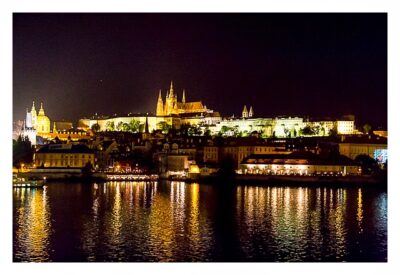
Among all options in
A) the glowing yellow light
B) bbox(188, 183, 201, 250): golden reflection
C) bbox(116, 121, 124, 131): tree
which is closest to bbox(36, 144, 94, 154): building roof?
the glowing yellow light

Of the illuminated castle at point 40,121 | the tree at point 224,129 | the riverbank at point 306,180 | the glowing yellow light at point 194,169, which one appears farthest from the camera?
the tree at point 224,129

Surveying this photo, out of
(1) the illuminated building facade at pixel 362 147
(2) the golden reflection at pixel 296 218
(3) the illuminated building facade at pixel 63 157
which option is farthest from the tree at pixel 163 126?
(2) the golden reflection at pixel 296 218

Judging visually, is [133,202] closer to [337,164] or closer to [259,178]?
[259,178]

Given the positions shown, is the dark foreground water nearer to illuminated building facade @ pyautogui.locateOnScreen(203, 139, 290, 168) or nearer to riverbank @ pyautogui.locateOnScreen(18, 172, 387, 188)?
riverbank @ pyautogui.locateOnScreen(18, 172, 387, 188)

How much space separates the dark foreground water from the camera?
697 centimetres

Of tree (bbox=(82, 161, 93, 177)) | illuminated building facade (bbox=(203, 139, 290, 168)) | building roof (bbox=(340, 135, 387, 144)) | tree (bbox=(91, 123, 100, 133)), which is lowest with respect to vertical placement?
tree (bbox=(82, 161, 93, 177))

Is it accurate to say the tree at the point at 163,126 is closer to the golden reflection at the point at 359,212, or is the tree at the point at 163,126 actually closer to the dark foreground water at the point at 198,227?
the dark foreground water at the point at 198,227

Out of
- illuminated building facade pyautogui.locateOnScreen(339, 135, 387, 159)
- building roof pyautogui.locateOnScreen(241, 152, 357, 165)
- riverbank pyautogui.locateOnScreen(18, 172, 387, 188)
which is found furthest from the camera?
illuminated building facade pyautogui.locateOnScreen(339, 135, 387, 159)

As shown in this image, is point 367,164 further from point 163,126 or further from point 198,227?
point 163,126

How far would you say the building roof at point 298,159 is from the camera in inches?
669

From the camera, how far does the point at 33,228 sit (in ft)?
26.5

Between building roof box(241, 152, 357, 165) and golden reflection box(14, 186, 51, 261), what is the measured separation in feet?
24.0

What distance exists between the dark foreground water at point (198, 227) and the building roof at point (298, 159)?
181 inches
